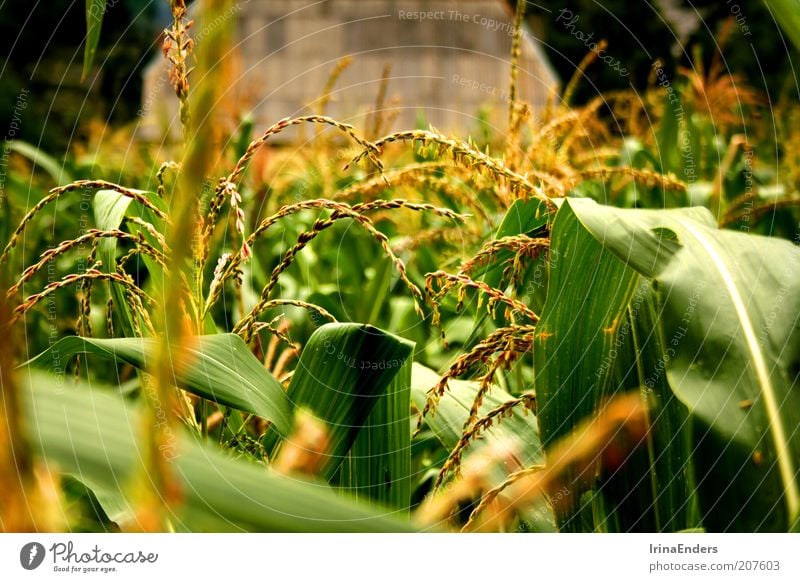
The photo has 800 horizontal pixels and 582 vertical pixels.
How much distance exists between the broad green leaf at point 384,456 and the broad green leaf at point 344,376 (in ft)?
0.05

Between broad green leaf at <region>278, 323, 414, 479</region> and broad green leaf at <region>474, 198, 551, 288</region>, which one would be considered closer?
broad green leaf at <region>278, 323, 414, 479</region>

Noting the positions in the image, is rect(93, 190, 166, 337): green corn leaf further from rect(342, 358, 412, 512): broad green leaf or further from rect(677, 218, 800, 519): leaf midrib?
rect(677, 218, 800, 519): leaf midrib

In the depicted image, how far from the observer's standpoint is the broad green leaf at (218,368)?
0.50 metres

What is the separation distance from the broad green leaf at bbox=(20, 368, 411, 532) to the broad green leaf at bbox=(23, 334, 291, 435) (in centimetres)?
14

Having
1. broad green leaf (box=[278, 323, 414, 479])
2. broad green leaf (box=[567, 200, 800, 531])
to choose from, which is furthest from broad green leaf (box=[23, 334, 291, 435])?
broad green leaf (box=[567, 200, 800, 531])

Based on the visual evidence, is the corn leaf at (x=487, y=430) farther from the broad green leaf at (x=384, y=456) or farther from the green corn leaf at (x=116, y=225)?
the green corn leaf at (x=116, y=225)

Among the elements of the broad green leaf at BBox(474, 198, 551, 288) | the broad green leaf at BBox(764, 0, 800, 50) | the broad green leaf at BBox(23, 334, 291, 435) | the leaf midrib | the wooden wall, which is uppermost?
the wooden wall

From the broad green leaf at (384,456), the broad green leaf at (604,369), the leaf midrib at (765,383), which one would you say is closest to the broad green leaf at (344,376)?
the broad green leaf at (384,456)

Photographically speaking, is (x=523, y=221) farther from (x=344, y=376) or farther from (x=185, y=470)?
(x=185, y=470)

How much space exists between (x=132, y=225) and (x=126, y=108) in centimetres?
760

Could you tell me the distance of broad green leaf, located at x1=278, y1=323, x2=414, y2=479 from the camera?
1.85 feet

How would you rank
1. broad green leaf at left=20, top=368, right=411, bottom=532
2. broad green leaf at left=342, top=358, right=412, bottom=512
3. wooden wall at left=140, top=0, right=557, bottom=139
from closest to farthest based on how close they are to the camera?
1. broad green leaf at left=20, top=368, right=411, bottom=532
2. broad green leaf at left=342, top=358, right=412, bottom=512
3. wooden wall at left=140, top=0, right=557, bottom=139

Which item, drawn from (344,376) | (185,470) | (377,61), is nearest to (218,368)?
(344,376)

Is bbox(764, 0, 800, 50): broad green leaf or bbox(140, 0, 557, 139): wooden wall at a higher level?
bbox(140, 0, 557, 139): wooden wall
